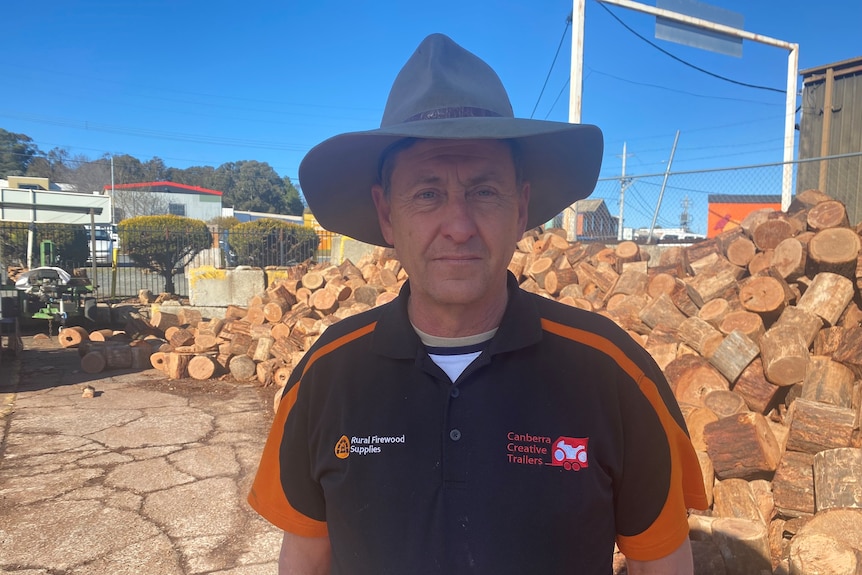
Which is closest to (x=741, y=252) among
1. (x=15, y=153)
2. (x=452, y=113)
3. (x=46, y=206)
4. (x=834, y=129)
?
(x=452, y=113)

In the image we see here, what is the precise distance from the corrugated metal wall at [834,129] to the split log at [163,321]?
10203 millimetres

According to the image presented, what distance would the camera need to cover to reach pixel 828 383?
3514 mm

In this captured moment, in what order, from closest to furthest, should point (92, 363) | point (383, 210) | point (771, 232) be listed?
point (383, 210)
point (771, 232)
point (92, 363)

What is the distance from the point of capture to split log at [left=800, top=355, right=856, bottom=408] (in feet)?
11.3

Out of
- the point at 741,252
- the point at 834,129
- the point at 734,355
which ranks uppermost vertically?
the point at 834,129

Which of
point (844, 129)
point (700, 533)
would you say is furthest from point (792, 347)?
point (844, 129)

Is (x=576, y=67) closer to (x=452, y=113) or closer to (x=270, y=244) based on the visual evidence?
(x=452, y=113)

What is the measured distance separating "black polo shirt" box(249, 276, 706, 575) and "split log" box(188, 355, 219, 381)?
21.0 feet

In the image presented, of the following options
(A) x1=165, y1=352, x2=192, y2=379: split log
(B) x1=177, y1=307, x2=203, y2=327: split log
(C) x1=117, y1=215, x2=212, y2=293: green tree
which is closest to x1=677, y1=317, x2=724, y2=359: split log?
(A) x1=165, y1=352, x2=192, y2=379: split log

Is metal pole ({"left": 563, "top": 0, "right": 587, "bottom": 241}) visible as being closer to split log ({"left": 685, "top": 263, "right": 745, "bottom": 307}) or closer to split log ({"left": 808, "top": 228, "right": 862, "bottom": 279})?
split log ({"left": 685, "top": 263, "right": 745, "bottom": 307})

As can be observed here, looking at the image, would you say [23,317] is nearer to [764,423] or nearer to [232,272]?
[232,272]

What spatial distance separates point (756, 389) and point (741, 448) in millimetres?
795

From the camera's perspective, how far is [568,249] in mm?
7043

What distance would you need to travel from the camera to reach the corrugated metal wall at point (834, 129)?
884cm
